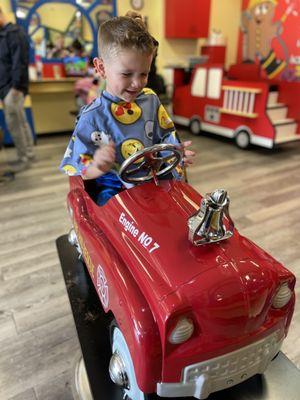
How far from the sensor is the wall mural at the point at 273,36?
400 cm

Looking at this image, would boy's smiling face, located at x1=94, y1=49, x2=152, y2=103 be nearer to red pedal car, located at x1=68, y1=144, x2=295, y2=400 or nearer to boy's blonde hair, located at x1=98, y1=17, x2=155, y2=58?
boy's blonde hair, located at x1=98, y1=17, x2=155, y2=58

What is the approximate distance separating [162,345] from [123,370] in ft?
0.76

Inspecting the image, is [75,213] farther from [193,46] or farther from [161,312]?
[193,46]

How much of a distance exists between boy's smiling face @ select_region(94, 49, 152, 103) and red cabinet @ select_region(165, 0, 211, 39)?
151 inches

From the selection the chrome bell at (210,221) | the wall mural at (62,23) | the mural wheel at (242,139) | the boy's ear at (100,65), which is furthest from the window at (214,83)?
the chrome bell at (210,221)

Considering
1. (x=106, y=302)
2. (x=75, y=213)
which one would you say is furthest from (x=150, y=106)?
(x=106, y=302)

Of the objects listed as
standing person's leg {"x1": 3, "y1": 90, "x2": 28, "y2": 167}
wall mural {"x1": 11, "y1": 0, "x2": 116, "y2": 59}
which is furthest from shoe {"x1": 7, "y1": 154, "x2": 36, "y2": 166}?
wall mural {"x1": 11, "y1": 0, "x2": 116, "y2": 59}

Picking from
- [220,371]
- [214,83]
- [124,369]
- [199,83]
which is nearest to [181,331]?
[220,371]

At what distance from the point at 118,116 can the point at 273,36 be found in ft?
12.8

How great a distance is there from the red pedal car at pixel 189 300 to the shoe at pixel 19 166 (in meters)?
2.48

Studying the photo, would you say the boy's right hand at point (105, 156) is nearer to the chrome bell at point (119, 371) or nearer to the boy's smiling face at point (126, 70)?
the boy's smiling face at point (126, 70)

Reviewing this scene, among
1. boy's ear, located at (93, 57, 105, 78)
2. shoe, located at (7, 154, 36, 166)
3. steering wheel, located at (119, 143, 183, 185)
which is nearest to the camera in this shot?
steering wheel, located at (119, 143, 183, 185)

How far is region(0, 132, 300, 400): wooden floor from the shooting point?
1.21 meters

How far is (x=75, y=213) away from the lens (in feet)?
3.99
